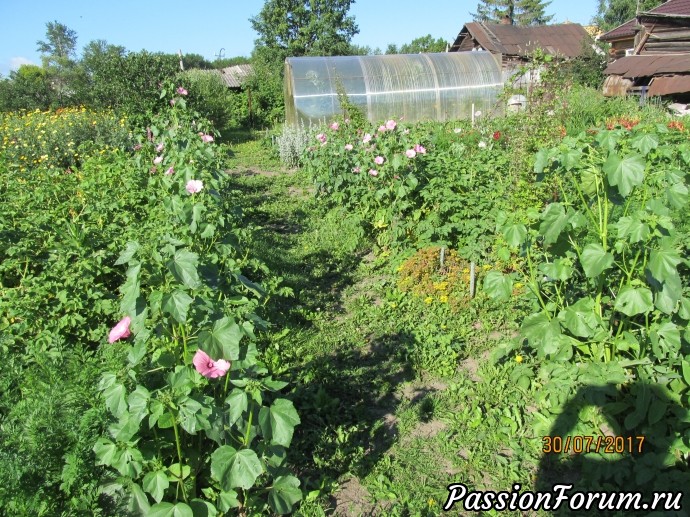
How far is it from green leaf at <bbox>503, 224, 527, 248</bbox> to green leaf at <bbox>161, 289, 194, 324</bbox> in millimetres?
1569

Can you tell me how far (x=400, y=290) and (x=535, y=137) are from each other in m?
2.02

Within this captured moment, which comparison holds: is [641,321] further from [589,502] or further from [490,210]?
[490,210]

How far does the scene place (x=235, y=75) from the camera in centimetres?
2872

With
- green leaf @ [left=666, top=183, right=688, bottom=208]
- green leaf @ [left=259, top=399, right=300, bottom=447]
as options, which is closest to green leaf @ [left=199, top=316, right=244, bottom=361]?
green leaf @ [left=259, top=399, right=300, bottom=447]

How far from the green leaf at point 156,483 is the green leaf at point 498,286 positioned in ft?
5.52

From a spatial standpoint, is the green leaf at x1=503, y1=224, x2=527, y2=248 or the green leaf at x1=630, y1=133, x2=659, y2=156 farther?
the green leaf at x1=503, y1=224, x2=527, y2=248

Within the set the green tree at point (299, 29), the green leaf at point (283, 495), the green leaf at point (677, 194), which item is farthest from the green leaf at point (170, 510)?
the green tree at point (299, 29)

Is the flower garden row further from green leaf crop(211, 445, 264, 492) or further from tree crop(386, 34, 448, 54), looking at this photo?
tree crop(386, 34, 448, 54)

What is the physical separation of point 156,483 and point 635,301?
2.03 m

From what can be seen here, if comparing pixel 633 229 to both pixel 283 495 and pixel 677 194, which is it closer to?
pixel 677 194

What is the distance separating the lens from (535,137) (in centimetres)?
501

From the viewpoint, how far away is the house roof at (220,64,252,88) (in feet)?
87.6

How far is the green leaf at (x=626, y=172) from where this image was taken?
221 centimetres

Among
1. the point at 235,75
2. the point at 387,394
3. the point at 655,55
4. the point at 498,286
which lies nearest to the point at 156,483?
the point at 387,394
